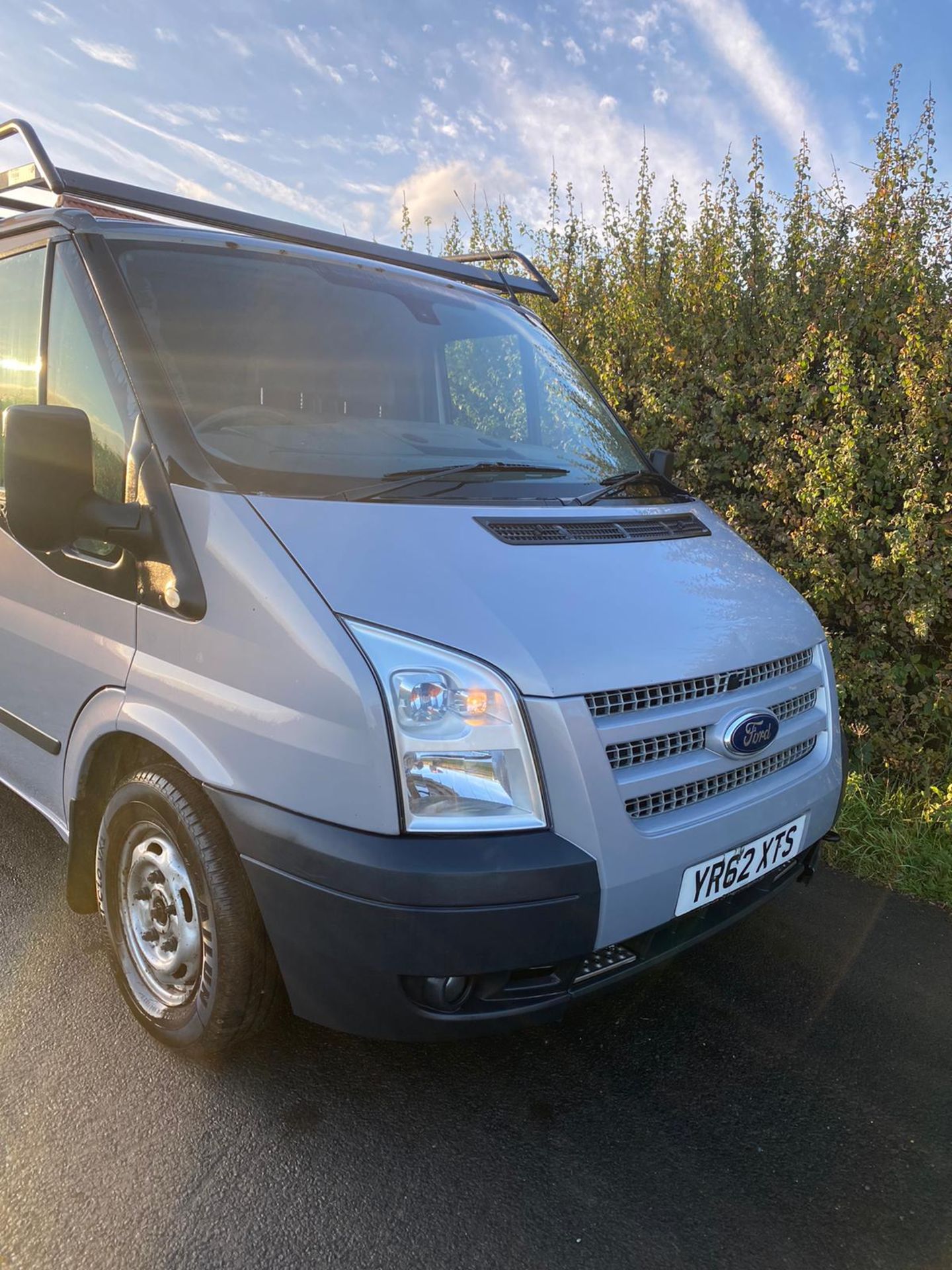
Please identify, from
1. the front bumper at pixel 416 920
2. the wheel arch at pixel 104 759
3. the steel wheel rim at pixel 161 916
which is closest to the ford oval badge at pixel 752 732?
the front bumper at pixel 416 920

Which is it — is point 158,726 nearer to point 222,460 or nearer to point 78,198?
point 222,460

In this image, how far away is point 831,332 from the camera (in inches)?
164

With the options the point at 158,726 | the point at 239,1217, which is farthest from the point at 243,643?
the point at 239,1217

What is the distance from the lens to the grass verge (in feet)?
12.1

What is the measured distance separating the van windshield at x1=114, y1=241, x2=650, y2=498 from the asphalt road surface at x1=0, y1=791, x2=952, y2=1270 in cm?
154

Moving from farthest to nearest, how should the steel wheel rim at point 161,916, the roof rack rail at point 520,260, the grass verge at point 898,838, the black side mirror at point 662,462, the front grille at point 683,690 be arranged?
1. the roof rack rail at point 520,260
2. the grass verge at point 898,838
3. the black side mirror at point 662,462
4. the steel wheel rim at point 161,916
5. the front grille at point 683,690

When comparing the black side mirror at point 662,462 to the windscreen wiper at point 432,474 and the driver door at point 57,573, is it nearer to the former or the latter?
the windscreen wiper at point 432,474

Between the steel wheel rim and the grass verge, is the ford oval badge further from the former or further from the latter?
the grass verge

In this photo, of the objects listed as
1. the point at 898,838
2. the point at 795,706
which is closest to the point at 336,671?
the point at 795,706

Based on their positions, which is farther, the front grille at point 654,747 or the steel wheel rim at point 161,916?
the steel wheel rim at point 161,916

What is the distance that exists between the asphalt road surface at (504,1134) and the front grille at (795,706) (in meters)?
0.94

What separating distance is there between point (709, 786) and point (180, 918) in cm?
137

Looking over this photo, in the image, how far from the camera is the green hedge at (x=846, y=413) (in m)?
3.96

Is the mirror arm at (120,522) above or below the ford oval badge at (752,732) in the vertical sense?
above
